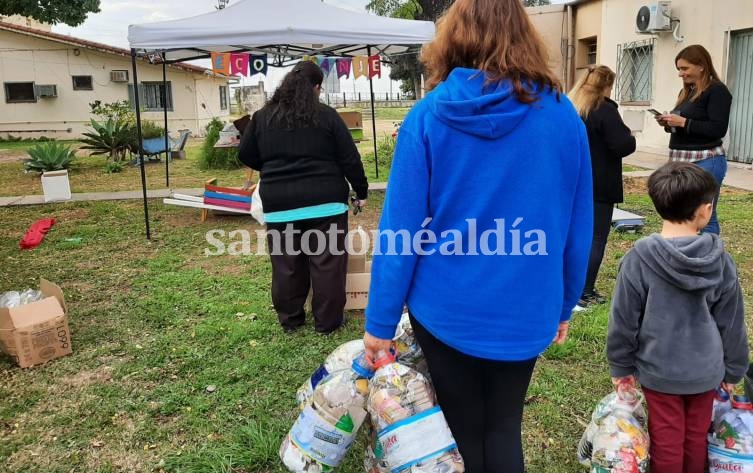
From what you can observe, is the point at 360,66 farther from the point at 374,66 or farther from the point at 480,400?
the point at 480,400

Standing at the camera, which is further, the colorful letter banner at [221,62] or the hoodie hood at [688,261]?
the colorful letter banner at [221,62]

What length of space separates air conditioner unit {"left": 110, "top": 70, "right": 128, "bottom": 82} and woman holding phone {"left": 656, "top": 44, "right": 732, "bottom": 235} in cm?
2229

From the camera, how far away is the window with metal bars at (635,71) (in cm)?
1257

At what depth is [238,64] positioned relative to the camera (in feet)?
28.8

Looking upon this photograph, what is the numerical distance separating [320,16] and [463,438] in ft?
20.5

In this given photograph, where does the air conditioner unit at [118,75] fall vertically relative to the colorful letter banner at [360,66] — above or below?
above

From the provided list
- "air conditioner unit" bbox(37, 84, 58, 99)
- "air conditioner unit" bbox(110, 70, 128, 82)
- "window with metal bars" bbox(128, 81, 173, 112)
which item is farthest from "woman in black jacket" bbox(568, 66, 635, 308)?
"air conditioner unit" bbox(37, 84, 58, 99)

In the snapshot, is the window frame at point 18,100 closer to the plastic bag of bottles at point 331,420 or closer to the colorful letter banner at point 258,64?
the colorful letter banner at point 258,64

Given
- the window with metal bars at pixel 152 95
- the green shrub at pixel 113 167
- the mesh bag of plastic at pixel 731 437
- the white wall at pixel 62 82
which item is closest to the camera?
the mesh bag of plastic at pixel 731 437

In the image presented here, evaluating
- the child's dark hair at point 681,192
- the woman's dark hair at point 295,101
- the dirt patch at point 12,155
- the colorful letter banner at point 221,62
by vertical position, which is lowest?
the dirt patch at point 12,155

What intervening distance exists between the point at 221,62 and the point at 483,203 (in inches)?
304

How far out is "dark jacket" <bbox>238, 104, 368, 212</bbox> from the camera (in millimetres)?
3791

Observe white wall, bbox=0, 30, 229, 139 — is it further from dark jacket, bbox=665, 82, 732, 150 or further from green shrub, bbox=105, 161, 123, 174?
dark jacket, bbox=665, 82, 732, 150

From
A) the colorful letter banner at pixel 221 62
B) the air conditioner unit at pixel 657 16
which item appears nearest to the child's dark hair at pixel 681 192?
the colorful letter banner at pixel 221 62
